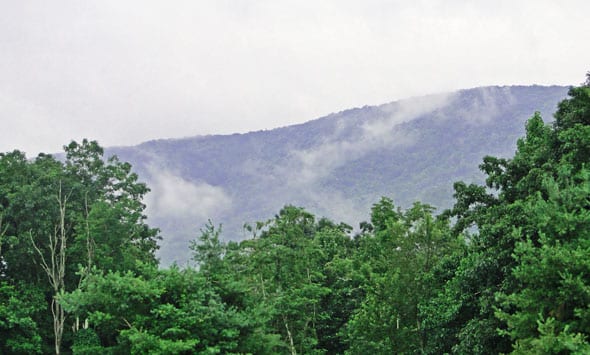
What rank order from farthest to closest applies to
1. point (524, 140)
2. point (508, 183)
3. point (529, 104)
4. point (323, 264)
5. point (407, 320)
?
point (529, 104) → point (323, 264) → point (407, 320) → point (524, 140) → point (508, 183)

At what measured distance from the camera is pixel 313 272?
27.3 m

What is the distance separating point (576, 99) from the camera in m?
16.8

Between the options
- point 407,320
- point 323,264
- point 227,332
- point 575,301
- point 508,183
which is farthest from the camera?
point 323,264

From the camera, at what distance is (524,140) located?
20516 mm

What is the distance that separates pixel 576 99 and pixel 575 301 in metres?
6.88

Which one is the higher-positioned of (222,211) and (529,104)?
(529,104)

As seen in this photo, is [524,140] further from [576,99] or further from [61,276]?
[61,276]

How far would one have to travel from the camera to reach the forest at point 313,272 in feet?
41.7

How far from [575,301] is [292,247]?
17.5m

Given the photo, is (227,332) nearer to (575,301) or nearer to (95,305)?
(95,305)

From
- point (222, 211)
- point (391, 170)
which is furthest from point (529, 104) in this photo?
point (222, 211)

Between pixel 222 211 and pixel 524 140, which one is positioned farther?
pixel 222 211

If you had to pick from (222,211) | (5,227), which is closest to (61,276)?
(5,227)

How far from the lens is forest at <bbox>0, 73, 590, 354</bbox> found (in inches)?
501
